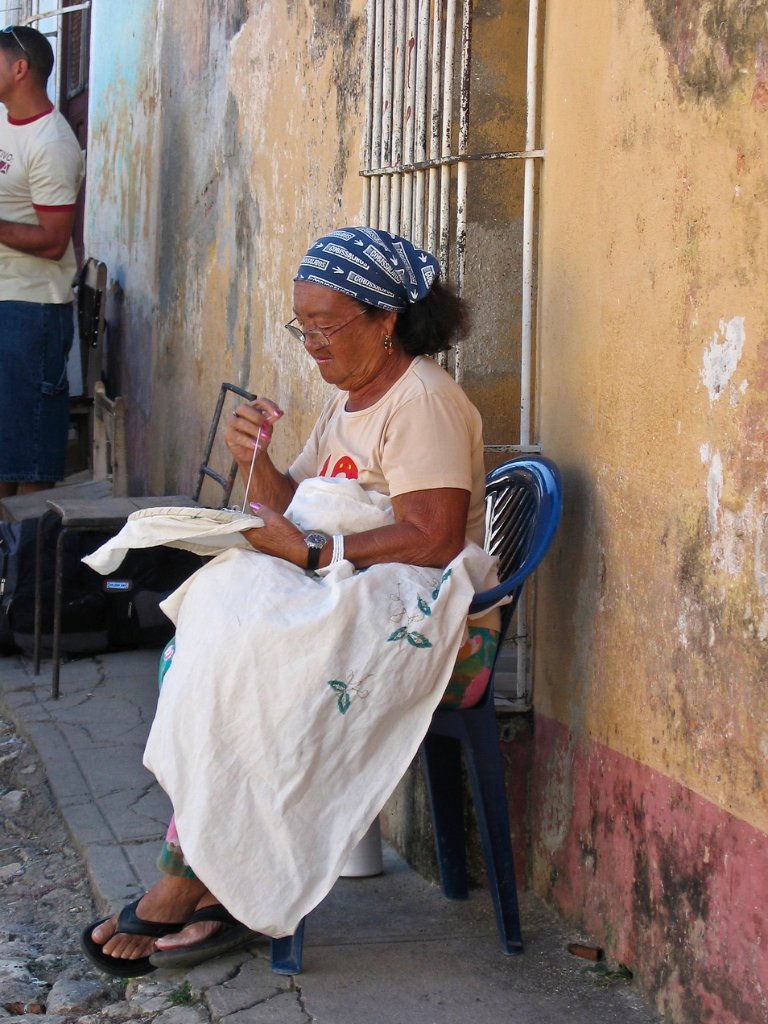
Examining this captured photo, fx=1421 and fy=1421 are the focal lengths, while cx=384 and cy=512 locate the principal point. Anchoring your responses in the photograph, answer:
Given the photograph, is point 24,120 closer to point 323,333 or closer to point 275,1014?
point 323,333

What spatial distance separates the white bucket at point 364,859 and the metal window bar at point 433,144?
1.58 ft

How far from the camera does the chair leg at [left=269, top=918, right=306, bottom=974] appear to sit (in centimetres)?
283

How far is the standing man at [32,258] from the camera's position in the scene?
6121mm

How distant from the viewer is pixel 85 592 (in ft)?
17.8

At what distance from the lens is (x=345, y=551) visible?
2.89 m

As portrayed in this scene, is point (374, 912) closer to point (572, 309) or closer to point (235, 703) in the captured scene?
point (235, 703)

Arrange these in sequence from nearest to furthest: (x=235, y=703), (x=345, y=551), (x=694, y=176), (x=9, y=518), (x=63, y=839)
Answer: (x=694, y=176) → (x=235, y=703) → (x=345, y=551) → (x=63, y=839) → (x=9, y=518)

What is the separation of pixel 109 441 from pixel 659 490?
201 inches

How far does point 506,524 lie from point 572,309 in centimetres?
52

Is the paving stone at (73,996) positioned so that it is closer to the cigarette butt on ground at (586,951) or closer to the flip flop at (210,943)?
the flip flop at (210,943)

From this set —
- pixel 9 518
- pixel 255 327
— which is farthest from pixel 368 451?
pixel 9 518

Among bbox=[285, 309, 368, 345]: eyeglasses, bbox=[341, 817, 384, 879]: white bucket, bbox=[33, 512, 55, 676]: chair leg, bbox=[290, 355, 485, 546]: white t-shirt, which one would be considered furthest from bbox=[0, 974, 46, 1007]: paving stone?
bbox=[33, 512, 55, 676]: chair leg

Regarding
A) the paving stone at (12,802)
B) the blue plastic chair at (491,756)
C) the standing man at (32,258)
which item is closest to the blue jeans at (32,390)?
the standing man at (32,258)

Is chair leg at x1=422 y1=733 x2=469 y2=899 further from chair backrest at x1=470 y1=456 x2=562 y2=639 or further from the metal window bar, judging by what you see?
chair backrest at x1=470 y1=456 x2=562 y2=639
